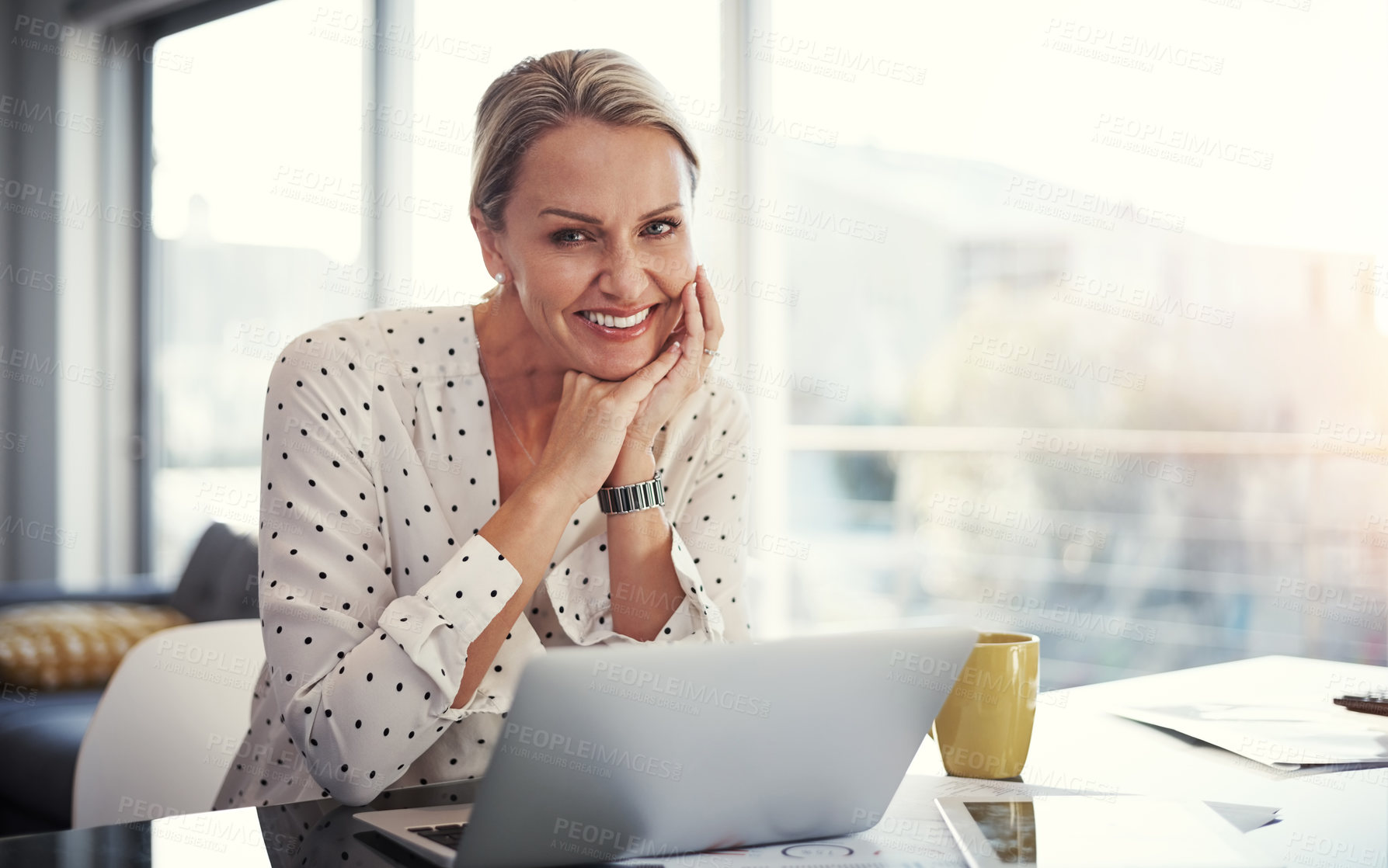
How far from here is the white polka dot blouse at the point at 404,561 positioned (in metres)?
0.98

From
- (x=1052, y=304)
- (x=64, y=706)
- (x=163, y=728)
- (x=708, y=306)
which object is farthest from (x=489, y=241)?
(x=1052, y=304)

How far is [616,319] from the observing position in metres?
1.30

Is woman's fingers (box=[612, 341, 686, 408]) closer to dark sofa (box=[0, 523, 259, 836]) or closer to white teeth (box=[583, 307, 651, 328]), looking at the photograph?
white teeth (box=[583, 307, 651, 328])

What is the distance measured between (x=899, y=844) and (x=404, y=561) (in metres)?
0.72

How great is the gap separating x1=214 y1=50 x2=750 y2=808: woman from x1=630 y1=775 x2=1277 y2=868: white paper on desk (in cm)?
40

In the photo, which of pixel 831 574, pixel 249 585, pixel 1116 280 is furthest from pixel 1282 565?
pixel 249 585

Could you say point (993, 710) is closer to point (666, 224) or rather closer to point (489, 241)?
point (666, 224)

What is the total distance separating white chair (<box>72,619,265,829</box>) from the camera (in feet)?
4.45

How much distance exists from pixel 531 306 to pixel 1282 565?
8.89 feet

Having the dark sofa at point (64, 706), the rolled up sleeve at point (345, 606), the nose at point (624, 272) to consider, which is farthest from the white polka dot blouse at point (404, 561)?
the dark sofa at point (64, 706)

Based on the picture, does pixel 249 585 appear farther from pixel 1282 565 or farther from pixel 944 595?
pixel 1282 565

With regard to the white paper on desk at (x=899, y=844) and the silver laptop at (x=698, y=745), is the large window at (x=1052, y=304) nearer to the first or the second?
the white paper on desk at (x=899, y=844)

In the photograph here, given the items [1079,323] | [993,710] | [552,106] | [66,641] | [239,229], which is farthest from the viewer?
[239,229]

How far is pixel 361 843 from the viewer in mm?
726
